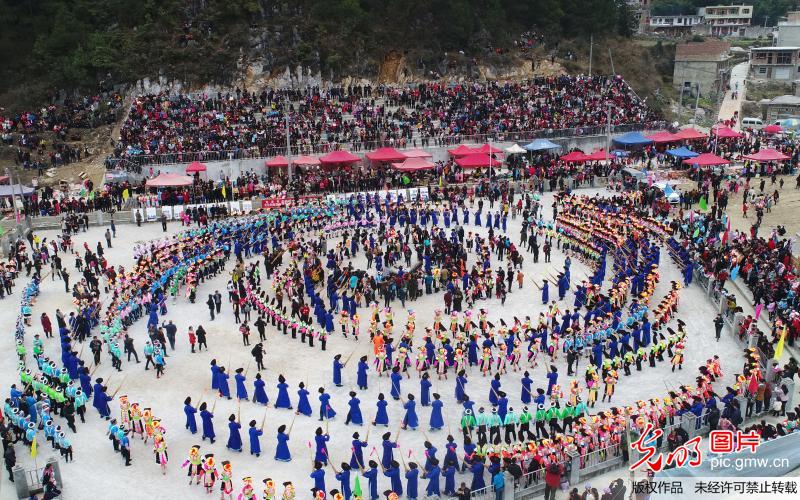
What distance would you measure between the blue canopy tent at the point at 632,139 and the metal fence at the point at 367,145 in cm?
176

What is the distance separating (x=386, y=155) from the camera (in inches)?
1820

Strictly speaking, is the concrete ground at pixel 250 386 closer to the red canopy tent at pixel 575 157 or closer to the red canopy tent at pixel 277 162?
the red canopy tent at pixel 277 162

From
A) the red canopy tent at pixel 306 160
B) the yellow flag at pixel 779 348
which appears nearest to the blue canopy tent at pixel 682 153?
the red canopy tent at pixel 306 160

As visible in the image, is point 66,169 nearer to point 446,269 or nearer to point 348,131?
point 348,131

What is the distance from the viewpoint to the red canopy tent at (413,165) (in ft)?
144

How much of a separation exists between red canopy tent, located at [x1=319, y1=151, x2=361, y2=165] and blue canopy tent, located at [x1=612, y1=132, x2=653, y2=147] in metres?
17.2

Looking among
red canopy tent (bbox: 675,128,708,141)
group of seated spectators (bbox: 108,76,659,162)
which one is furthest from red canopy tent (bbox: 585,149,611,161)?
red canopy tent (bbox: 675,128,708,141)

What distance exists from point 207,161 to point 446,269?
21425 mm

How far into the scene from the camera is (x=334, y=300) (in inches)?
1061

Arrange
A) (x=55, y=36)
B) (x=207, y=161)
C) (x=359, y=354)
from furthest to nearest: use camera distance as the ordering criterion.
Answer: (x=55, y=36), (x=207, y=161), (x=359, y=354)

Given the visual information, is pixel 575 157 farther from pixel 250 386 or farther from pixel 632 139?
pixel 250 386

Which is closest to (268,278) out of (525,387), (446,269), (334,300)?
(334,300)

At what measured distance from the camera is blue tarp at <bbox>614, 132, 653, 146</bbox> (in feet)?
163

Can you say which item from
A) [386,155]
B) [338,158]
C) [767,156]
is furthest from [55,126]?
[767,156]
